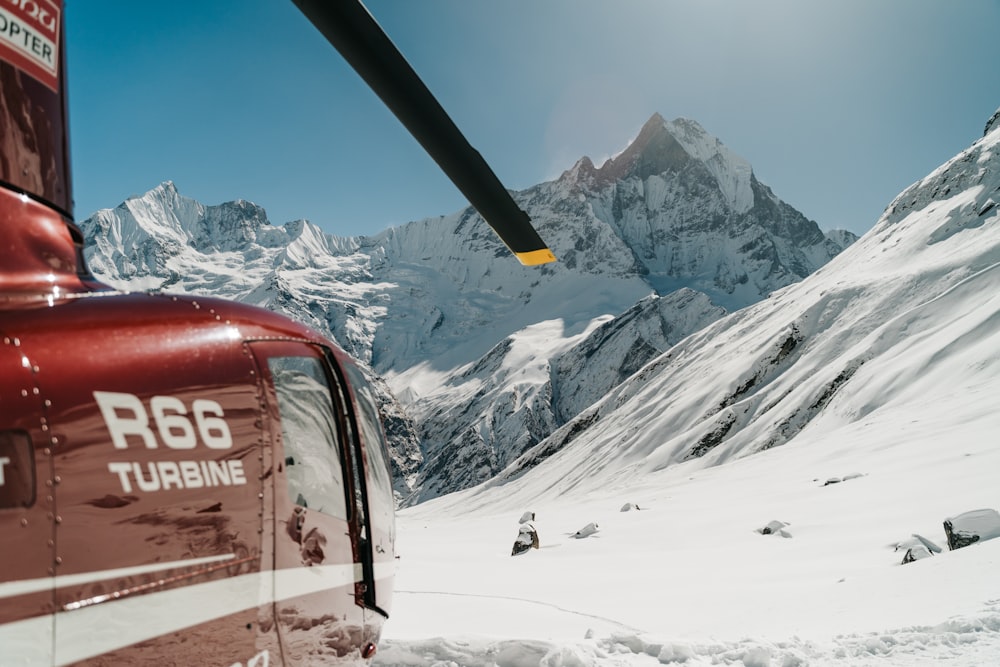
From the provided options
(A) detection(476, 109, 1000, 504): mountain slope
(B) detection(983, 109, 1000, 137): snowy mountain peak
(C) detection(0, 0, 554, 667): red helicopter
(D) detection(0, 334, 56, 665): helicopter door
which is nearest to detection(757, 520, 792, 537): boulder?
(A) detection(476, 109, 1000, 504): mountain slope

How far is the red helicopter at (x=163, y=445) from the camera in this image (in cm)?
237

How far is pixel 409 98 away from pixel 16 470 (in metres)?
2.39

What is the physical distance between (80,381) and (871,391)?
50.9m

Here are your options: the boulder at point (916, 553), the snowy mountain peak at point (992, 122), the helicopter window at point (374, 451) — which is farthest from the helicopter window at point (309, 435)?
the snowy mountain peak at point (992, 122)

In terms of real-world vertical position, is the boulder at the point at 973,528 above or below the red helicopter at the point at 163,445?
below

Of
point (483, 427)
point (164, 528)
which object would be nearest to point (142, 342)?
point (164, 528)

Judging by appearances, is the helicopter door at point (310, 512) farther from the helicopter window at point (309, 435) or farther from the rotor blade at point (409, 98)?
the rotor blade at point (409, 98)

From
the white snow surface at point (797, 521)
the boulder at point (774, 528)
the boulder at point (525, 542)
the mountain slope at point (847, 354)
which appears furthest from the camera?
the mountain slope at point (847, 354)

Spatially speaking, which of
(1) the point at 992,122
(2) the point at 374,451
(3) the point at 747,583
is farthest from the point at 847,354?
(1) the point at 992,122

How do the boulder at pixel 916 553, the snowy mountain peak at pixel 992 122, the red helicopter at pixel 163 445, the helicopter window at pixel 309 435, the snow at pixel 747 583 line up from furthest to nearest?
the snowy mountain peak at pixel 992 122 < the boulder at pixel 916 553 < the snow at pixel 747 583 < the helicopter window at pixel 309 435 < the red helicopter at pixel 163 445

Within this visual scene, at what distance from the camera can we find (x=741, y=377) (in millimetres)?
68562

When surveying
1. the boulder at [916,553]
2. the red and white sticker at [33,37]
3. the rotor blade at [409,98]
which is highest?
the red and white sticker at [33,37]

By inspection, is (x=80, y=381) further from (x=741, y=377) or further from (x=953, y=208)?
(x=953, y=208)

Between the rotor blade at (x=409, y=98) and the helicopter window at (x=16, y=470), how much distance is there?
216 centimetres
